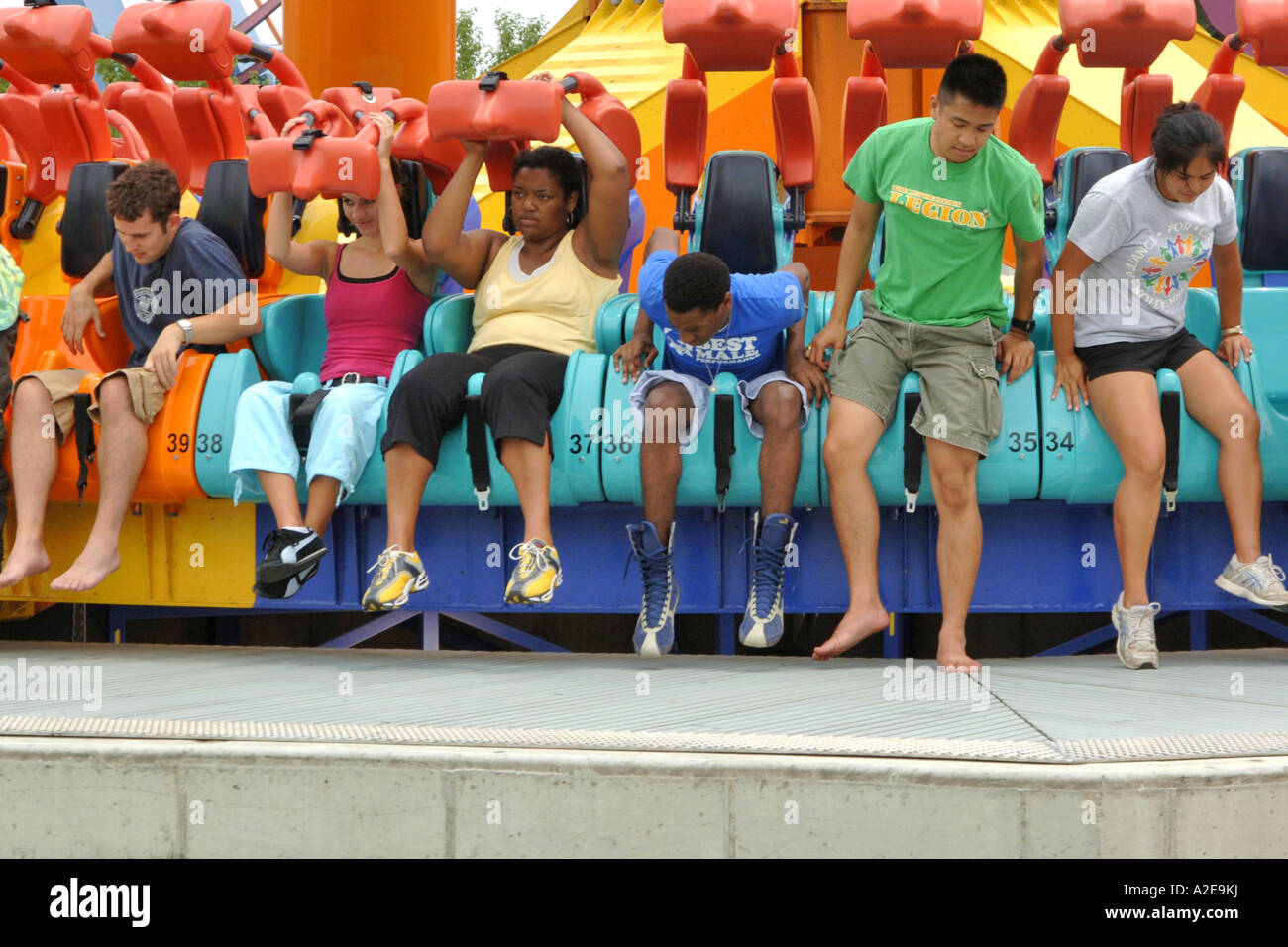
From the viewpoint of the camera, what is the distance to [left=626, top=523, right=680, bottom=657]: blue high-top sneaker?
3080mm

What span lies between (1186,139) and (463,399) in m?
1.74

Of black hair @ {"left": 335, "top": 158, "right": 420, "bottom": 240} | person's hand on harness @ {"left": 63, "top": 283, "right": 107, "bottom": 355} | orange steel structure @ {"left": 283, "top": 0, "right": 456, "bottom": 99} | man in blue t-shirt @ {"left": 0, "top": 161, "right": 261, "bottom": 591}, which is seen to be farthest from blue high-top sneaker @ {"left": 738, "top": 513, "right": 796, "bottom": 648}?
orange steel structure @ {"left": 283, "top": 0, "right": 456, "bottom": 99}

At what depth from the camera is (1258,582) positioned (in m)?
2.94

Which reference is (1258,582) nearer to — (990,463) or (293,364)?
(990,463)

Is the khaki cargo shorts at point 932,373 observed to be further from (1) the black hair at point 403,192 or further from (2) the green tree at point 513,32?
(2) the green tree at point 513,32

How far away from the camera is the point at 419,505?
3.23 metres

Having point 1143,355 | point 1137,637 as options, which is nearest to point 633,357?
point 1143,355

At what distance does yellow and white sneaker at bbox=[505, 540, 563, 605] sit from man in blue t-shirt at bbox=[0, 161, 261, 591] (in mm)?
1080

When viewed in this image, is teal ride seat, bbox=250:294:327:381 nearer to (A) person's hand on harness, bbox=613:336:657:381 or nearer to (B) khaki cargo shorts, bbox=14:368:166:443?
(B) khaki cargo shorts, bbox=14:368:166:443

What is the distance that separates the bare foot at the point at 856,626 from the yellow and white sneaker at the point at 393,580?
37.6 inches

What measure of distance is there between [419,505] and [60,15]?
223 centimetres

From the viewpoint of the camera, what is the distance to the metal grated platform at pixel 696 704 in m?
2.06

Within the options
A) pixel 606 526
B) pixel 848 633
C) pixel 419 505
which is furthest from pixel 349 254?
pixel 848 633
